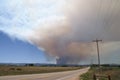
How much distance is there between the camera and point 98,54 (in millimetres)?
65938

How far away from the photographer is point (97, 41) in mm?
65312

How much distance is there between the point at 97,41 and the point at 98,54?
3835 mm
